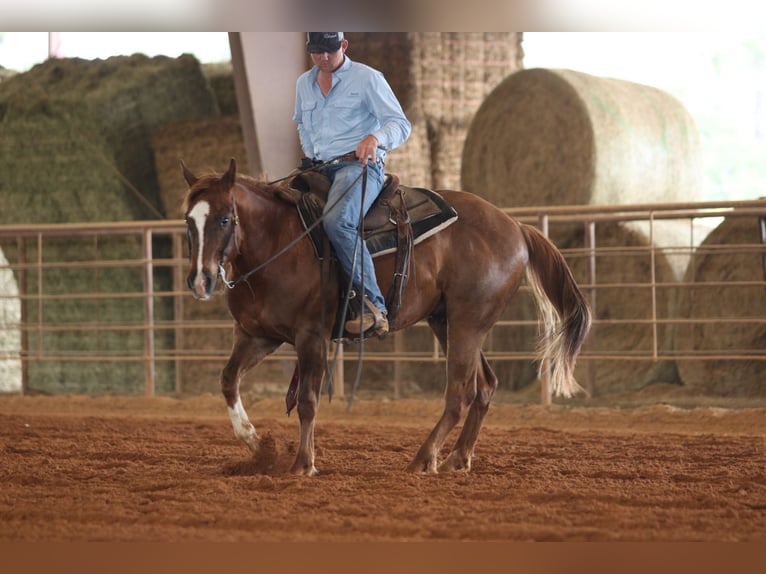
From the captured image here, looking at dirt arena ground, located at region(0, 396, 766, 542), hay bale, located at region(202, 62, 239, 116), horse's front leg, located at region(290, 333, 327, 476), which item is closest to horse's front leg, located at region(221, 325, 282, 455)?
dirt arena ground, located at region(0, 396, 766, 542)

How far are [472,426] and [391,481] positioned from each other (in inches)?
28.0

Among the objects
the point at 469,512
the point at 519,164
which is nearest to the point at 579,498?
the point at 469,512

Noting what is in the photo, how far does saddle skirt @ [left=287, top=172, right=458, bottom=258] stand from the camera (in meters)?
4.52

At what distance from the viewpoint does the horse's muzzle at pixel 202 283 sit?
4039 millimetres

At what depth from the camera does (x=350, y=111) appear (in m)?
4.61

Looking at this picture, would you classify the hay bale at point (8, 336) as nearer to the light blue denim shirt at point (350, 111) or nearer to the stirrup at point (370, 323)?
the light blue denim shirt at point (350, 111)

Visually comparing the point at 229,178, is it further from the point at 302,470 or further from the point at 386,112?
the point at 302,470

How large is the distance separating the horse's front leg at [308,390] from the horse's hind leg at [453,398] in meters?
0.48

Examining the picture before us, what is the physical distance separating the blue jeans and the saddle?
75 millimetres

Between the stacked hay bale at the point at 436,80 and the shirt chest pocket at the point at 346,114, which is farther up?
the stacked hay bale at the point at 436,80

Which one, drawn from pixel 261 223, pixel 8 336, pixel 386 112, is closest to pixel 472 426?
pixel 261 223

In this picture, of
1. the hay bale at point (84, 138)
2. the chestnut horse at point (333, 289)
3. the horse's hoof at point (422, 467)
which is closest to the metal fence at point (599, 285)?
the hay bale at point (84, 138)

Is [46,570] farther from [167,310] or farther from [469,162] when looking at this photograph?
[167,310]

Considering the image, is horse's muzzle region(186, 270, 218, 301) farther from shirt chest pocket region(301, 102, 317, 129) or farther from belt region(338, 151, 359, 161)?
shirt chest pocket region(301, 102, 317, 129)
